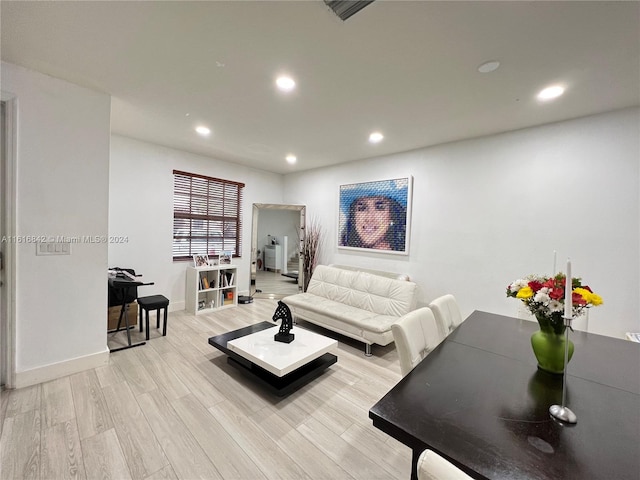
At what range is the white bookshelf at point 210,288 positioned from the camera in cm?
400

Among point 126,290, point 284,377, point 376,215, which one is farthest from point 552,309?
point 126,290

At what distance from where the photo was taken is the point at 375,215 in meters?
4.09

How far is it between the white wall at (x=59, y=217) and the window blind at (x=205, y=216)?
67.2 inches

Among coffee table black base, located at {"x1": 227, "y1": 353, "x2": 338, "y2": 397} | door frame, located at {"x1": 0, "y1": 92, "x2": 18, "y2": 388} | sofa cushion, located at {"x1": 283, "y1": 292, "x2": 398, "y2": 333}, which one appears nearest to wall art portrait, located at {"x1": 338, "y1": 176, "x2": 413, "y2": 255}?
sofa cushion, located at {"x1": 283, "y1": 292, "x2": 398, "y2": 333}

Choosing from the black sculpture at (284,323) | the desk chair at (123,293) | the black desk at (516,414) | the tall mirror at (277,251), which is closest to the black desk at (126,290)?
the desk chair at (123,293)

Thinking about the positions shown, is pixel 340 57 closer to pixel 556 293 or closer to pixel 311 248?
pixel 556 293

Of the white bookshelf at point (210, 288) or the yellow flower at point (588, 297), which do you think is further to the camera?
the white bookshelf at point (210, 288)

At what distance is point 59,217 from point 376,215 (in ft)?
12.1

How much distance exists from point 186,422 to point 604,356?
8.92 ft

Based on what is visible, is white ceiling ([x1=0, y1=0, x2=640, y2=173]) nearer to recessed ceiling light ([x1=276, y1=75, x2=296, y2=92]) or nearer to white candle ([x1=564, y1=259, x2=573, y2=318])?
recessed ceiling light ([x1=276, y1=75, x2=296, y2=92])

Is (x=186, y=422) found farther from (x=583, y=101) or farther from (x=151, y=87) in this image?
(x=583, y=101)

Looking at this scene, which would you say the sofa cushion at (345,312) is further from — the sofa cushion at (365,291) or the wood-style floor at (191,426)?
the wood-style floor at (191,426)

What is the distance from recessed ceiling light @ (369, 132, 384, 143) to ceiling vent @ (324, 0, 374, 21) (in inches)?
71.7

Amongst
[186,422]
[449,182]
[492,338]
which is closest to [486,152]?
[449,182]
